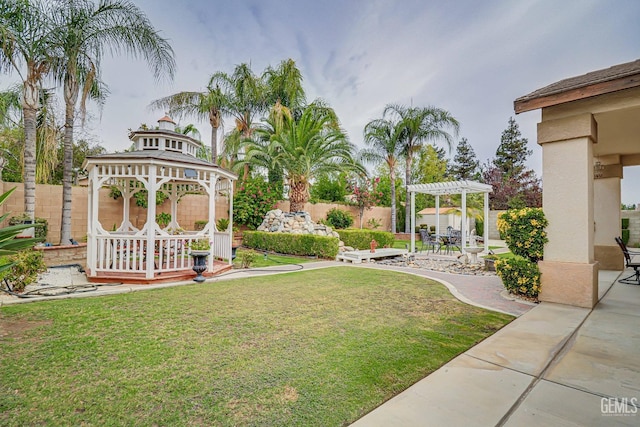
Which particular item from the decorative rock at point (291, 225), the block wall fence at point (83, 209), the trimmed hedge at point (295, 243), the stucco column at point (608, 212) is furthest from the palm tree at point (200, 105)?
the stucco column at point (608, 212)

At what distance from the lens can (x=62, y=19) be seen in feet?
26.5

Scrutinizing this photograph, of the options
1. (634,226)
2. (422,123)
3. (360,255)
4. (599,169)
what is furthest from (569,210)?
(634,226)

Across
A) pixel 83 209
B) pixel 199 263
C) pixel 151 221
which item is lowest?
pixel 199 263

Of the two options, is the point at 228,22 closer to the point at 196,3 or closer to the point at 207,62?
the point at 196,3

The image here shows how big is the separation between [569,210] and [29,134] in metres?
13.3

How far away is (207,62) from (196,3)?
17.3 ft

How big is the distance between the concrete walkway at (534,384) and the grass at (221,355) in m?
0.22

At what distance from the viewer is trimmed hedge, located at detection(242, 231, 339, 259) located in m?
11.0

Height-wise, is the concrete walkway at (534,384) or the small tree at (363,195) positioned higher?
the small tree at (363,195)

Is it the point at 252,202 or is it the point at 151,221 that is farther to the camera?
the point at 252,202

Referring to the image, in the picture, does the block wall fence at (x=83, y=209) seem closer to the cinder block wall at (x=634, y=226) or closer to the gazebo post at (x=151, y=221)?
the cinder block wall at (x=634, y=226)

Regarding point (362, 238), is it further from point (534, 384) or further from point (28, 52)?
point (28, 52)

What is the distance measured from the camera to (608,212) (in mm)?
8539

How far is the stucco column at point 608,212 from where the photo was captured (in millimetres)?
8438
